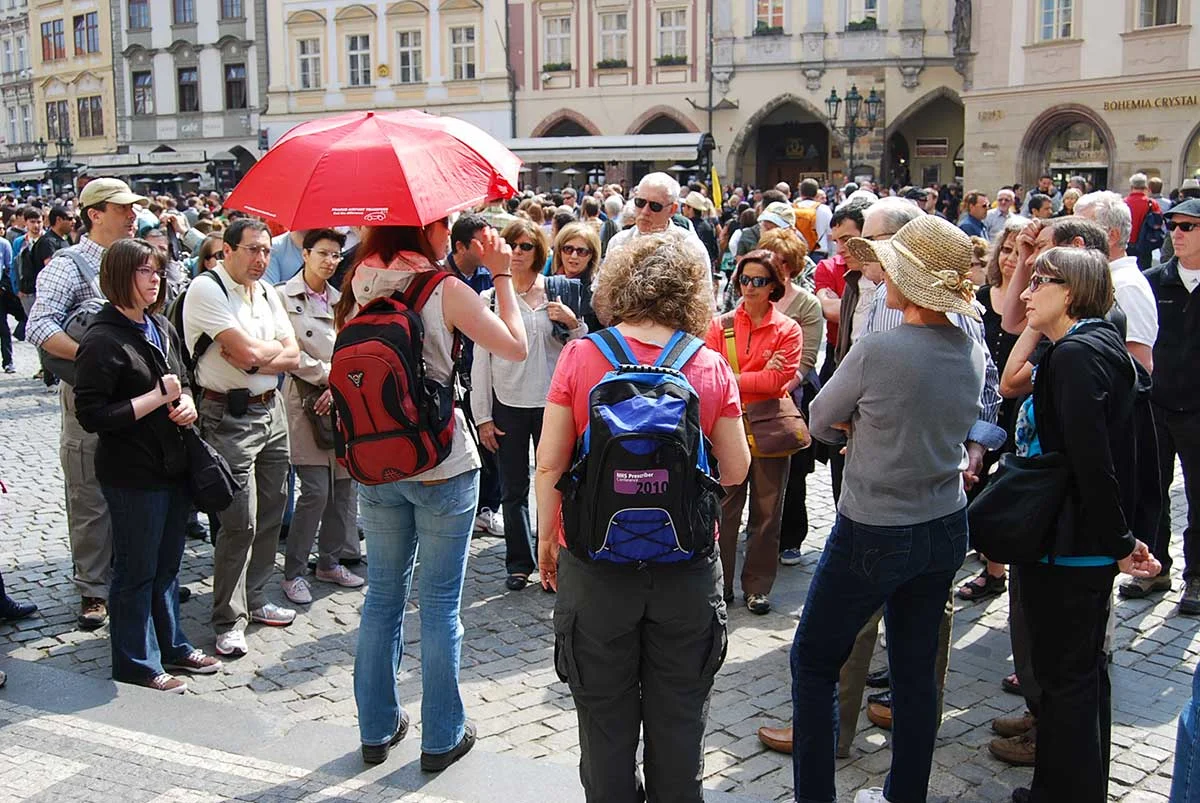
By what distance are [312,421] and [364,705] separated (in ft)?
7.03

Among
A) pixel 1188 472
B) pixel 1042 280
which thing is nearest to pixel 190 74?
pixel 1188 472

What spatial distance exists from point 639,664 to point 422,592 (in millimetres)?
961

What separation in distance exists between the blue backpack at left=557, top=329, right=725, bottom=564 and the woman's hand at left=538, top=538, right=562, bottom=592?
Result: 239 millimetres

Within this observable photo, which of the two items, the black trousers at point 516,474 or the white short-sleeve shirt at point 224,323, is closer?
the white short-sleeve shirt at point 224,323

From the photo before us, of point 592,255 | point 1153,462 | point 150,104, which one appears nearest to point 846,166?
point 150,104

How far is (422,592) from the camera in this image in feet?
12.6

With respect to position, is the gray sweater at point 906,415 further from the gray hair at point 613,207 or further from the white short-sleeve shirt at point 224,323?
the gray hair at point 613,207

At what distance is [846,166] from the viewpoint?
1436 inches

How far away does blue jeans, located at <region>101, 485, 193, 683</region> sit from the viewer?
4.54 m

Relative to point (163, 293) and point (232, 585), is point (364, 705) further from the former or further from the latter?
point (163, 293)

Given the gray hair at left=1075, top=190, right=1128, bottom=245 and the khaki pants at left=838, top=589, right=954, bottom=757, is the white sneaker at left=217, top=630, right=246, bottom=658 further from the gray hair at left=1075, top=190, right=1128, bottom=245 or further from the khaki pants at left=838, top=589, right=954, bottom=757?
the gray hair at left=1075, top=190, right=1128, bottom=245

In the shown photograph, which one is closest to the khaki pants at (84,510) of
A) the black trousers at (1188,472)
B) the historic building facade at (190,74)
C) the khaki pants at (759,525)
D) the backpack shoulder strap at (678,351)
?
the khaki pants at (759,525)

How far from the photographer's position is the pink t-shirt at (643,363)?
309cm

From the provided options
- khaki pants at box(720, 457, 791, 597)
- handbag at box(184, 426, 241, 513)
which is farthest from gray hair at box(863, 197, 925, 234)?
handbag at box(184, 426, 241, 513)
